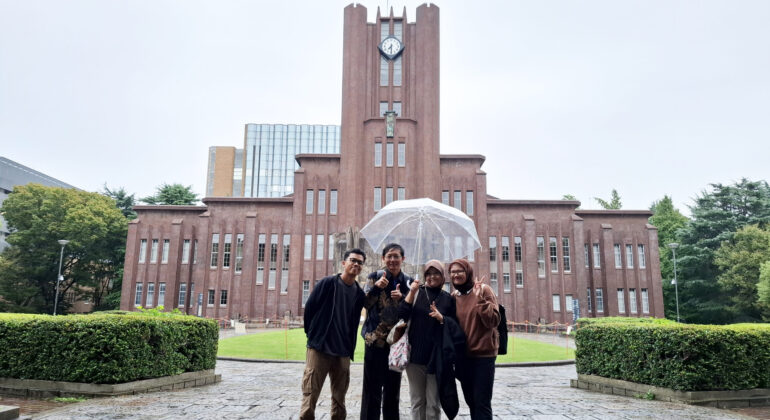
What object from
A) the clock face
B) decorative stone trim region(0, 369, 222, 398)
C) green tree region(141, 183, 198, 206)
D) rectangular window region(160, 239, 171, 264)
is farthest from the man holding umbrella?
green tree region(141, 183, 198, 206)

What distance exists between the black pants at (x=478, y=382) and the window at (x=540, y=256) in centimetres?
3436

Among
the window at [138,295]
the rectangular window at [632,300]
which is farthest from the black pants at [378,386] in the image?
the window at [138,295]

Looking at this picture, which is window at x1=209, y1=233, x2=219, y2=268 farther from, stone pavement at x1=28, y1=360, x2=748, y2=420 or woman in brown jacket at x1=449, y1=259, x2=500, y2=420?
woman in brown jacket at x1=449, y1=259, x2=500, y2=420

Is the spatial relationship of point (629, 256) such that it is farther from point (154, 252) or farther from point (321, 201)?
point (154, 252)

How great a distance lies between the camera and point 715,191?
133 feet

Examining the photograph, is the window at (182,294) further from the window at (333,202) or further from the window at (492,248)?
the window at (492,248)

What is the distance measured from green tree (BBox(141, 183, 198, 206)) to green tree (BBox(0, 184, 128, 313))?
1001 cm

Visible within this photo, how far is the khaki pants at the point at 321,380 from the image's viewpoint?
4.87 metres

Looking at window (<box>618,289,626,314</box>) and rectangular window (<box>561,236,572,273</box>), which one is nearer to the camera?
rectangular window (<box>561,236,572,273</box>)

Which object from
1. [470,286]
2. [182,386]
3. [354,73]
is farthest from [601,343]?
[354,73]

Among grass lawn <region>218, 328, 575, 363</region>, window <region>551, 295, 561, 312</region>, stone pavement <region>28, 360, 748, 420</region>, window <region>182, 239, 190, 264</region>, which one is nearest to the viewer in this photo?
stone pavement <region>28, 360, 748, 420</region>

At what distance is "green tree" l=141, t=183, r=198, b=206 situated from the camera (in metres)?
53.6

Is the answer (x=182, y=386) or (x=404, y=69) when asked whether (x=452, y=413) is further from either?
(x=404, y=69)

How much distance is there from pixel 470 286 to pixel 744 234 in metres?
39.8
